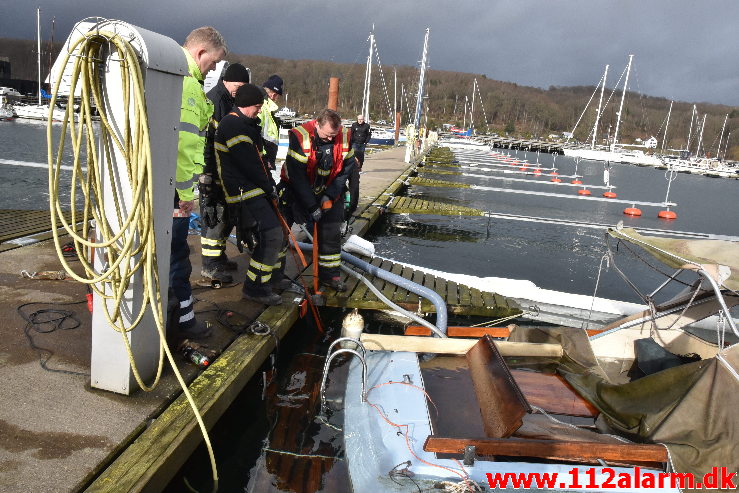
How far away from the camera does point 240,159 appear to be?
15.2 feet

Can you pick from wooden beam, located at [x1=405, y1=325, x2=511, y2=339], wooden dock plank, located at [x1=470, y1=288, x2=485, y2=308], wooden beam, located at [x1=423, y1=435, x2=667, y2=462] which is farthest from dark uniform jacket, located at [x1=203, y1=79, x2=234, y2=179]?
wooden dock plank, located at [x1=470, y1=288, x2=485, y2=308]

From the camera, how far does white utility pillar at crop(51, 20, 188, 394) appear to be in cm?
274

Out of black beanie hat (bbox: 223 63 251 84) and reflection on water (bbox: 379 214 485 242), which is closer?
black beanie hat (bbox: 223 63 251 84)

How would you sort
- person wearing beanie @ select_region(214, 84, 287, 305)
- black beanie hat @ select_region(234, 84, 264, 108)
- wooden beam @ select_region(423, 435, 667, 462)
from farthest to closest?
person wearing beanie @ select_region(214, 84, 287, 305) < black beanie hat @ select_region(234, 84, 264, 108) < wooden beam @ select_region(423, 435, 667, 462)

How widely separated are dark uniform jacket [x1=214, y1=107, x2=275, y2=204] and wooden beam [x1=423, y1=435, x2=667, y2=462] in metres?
2.67

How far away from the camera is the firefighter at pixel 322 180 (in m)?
5.49

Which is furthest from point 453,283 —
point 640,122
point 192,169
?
point 640,122

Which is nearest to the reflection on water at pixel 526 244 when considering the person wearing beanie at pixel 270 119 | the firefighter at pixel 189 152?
the person wearing beanie at pixel 270 119

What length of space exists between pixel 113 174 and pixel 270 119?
325cm

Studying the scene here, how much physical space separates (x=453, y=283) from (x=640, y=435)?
4.05 meters

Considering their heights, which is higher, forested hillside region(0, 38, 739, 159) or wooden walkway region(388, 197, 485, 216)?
forested hillside region(0, 38, 739, 159)

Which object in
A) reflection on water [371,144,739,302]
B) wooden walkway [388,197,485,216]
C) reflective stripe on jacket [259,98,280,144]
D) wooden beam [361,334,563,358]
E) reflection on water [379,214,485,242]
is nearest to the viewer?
wooden beam [361,334,563,358]

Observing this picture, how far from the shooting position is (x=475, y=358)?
14.4 feet

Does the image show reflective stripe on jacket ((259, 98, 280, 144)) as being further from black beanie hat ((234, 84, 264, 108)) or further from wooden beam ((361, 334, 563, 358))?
wooden beam ((361, 334, 563, 358))
